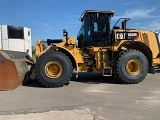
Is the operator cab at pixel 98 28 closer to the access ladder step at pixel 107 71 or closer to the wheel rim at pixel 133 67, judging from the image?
the access ladder step at pixel 107 71

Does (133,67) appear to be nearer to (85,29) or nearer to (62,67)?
(85,29)

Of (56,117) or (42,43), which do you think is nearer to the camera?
(56,117)

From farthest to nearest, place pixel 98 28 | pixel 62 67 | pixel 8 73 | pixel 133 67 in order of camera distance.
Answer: pixel 98 28, pixel 133 67, pixel 62 67, pixel 8 73

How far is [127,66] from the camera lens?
10.4m

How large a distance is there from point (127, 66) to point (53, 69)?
2.75m

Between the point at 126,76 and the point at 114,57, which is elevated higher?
the point at 114,57

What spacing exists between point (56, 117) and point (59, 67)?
14.0ft

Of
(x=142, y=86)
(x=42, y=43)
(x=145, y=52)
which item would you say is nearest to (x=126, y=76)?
(x=142, y=86)

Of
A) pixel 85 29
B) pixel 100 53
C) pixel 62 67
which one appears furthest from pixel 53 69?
pixel 85 29

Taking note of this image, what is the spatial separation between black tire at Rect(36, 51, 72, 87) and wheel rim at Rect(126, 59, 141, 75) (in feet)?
7.33

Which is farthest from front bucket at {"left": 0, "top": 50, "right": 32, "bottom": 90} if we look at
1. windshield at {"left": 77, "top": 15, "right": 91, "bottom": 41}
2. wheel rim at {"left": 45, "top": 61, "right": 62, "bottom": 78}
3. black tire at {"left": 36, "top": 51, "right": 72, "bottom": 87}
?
windshield at {"left": 77, "top": 15, "right": 91, "bottom": 41}

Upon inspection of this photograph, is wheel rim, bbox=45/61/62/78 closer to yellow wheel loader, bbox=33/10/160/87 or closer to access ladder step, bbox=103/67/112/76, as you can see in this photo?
yellow wheel loader, bbox=33/10/160/87

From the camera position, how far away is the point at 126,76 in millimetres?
10281

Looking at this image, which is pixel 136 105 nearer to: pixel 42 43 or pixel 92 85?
pixel 92 85
